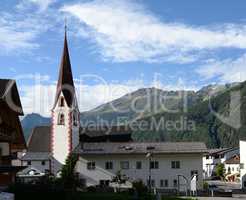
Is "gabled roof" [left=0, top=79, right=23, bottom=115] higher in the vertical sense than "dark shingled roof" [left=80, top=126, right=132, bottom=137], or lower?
lower

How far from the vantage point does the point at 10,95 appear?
33.2 meters

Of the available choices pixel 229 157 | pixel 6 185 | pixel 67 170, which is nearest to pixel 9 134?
pixel 6 185

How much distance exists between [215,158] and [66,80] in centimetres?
6767

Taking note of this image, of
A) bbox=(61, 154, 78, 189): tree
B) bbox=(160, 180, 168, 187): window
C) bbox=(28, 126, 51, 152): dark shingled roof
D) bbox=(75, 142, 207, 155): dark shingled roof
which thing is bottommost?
bbox=(160, 180, 168, 187): window

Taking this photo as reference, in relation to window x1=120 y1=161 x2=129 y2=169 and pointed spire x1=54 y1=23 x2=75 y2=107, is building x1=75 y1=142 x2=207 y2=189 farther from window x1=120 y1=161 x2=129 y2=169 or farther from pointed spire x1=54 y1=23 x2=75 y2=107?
pointed spire x1=54 y1=23 x2=75 y2=107

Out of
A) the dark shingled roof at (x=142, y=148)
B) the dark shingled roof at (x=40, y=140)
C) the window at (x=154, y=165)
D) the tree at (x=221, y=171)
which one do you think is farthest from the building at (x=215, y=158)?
the window at (x=154, y=165)

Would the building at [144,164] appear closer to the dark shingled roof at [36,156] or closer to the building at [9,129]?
the dark shingled roof at [36,156]

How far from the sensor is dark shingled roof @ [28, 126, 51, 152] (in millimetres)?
87062

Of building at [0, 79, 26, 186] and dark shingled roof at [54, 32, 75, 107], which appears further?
dark shingled roof at [54, 32, 75, 107]

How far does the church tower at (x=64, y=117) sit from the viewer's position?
75.9 meters

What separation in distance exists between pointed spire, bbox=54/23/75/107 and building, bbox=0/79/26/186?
1582 inches

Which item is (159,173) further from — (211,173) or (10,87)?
(211,173)

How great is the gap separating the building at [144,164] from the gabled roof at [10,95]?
34.7 m

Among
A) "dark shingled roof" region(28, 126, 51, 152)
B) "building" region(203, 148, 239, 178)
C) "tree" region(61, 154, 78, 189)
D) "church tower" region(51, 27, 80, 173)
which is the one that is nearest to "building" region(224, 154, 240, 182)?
"building" region(203, 148, 239, 178)
